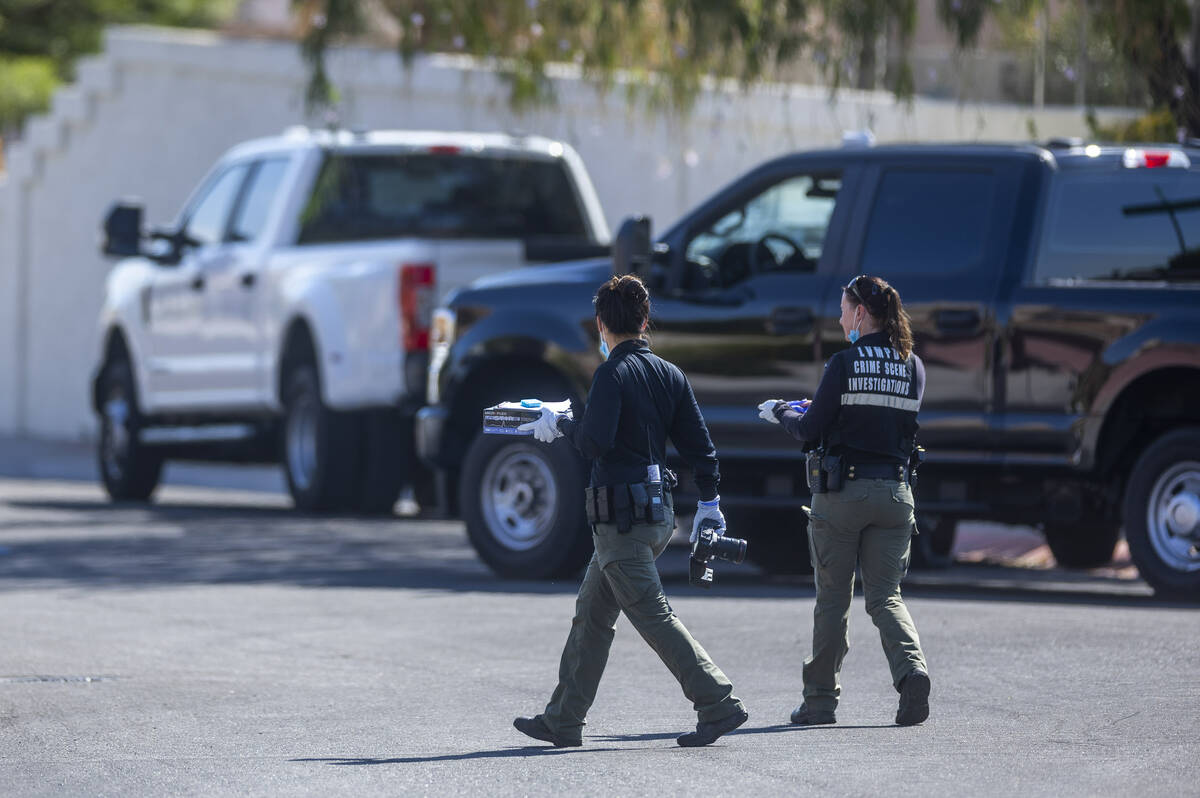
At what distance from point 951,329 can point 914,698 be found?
3947 mm

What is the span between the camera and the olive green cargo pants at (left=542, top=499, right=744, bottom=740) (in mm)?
7199

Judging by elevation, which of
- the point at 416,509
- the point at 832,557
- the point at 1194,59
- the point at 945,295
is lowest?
the point at 416,509

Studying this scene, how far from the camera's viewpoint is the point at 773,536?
1288 centimetres

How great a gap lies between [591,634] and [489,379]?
5.55 meters

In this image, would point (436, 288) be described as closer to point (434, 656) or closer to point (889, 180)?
point (889, 180)

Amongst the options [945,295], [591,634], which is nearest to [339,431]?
[945,295]

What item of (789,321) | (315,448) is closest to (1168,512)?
(789,321)

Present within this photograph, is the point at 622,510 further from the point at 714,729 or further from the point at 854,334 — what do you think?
the point at 854,334

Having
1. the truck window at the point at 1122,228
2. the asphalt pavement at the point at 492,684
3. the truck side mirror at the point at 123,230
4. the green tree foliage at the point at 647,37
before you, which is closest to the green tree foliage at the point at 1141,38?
the green tree foliage at the point at 647,37

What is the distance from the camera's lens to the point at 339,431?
15.4 meters

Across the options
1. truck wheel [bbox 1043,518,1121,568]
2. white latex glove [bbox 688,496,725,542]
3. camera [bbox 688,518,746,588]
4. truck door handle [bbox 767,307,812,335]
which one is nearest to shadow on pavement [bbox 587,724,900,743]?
camera [bbox 688,518,746,588]

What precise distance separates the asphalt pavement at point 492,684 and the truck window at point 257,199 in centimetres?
296

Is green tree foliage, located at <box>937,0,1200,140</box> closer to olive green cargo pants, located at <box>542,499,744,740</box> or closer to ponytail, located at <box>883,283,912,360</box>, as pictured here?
ponytail, located at <box>883,283,912,360</box>

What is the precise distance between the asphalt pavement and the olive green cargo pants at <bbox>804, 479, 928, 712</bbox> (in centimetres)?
23
